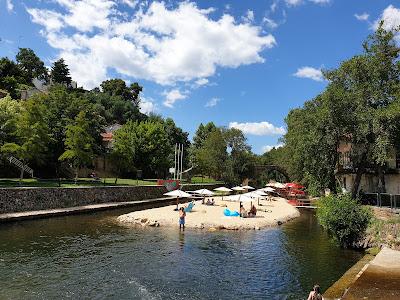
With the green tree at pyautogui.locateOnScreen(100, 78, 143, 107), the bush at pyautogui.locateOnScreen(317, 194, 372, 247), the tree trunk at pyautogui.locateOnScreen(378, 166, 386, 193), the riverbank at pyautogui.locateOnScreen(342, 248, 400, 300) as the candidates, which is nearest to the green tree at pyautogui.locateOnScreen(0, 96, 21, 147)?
the bush at pyautogui.locateOnScreen(317, 194, 372, 247)

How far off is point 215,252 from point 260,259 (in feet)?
9.71

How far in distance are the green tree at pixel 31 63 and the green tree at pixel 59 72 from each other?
5.26m

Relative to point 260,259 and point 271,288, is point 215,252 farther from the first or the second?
point 271,288

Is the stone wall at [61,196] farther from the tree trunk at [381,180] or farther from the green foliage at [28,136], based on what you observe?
the tree trunk at [381,180]

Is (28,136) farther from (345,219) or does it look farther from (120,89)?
(120,89)

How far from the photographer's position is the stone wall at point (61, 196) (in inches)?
1414

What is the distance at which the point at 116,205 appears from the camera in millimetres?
47219

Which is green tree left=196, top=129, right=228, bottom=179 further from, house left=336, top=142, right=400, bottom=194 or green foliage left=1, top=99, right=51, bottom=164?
green foliage left=1, top=99, right=51, bottom=164

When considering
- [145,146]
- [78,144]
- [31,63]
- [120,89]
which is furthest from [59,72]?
[78,144]

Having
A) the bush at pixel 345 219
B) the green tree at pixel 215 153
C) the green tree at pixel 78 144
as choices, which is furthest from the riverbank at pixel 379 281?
the green tree at pixel 215 153

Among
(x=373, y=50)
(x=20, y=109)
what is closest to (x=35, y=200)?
(x=20, y=109)

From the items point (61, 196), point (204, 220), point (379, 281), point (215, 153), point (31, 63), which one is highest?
point (31, 63)

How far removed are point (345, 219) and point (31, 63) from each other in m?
115

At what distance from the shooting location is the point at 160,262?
846 inches
